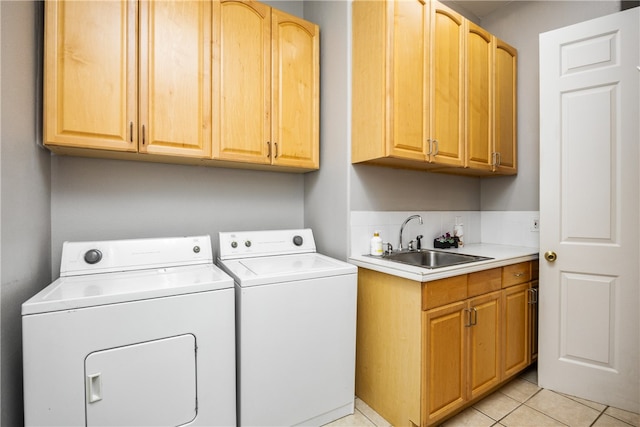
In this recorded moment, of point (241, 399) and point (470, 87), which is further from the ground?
point (470, 87)

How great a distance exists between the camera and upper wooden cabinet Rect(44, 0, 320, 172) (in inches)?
55.9

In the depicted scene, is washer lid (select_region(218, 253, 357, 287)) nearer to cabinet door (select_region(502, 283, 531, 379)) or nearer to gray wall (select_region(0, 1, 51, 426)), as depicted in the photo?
gray wall (select_region(0, 1, 51, 426))

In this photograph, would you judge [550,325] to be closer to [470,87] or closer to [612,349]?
[612,349]

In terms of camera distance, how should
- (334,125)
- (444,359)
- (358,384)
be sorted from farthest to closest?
(334,125) < (358,384) < (444,359)

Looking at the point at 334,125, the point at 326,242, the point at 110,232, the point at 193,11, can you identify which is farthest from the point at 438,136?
the point at 110,232

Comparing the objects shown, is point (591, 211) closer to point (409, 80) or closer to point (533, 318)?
point (533, 318)

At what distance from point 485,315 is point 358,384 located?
0.88m

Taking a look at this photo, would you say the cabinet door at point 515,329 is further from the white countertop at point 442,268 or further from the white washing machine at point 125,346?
the white washing machine at point 125,346

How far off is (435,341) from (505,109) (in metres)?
1.94

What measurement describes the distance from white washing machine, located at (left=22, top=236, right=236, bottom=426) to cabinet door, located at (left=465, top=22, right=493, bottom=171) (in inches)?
73.7

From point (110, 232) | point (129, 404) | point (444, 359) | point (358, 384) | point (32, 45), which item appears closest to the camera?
point (129, 404)

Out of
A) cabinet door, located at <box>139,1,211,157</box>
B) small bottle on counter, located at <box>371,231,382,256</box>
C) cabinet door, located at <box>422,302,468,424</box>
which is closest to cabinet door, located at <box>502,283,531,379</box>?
cabinet door, located at <box>422,302,468,424</box>

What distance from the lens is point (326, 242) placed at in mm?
2141

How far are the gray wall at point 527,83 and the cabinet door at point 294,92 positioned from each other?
1.73m
